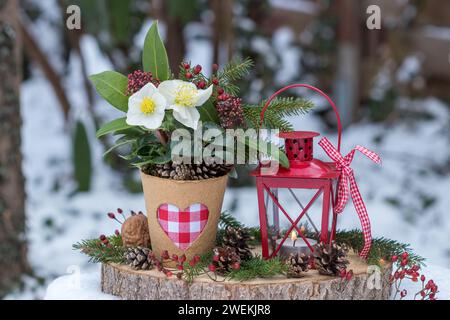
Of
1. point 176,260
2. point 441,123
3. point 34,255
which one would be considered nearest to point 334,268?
point 176,260

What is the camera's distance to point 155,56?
1.15 m

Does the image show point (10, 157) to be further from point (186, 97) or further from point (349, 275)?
point (349, 275)

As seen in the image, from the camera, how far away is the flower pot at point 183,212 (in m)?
1.13

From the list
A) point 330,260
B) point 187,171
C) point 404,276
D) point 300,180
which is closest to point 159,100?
point 187,171

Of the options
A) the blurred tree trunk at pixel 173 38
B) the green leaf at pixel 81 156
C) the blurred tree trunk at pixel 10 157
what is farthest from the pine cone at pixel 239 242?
the blurred tree trunk at pixel 173 38

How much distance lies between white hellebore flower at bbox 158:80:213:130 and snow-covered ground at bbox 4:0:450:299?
4.40 ft

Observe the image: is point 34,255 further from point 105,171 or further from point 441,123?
point 441,123

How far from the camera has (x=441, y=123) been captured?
12.1 feet

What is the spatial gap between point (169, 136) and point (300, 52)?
293cm

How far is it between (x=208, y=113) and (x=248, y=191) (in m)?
1.97

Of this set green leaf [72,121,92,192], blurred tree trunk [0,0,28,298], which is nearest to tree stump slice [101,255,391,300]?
blurred tree trunk [0,0,28,298]

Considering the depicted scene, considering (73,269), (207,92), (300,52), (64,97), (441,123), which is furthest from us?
(300,52)

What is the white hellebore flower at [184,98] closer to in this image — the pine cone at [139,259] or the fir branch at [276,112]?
the fir branch at [276,112]
